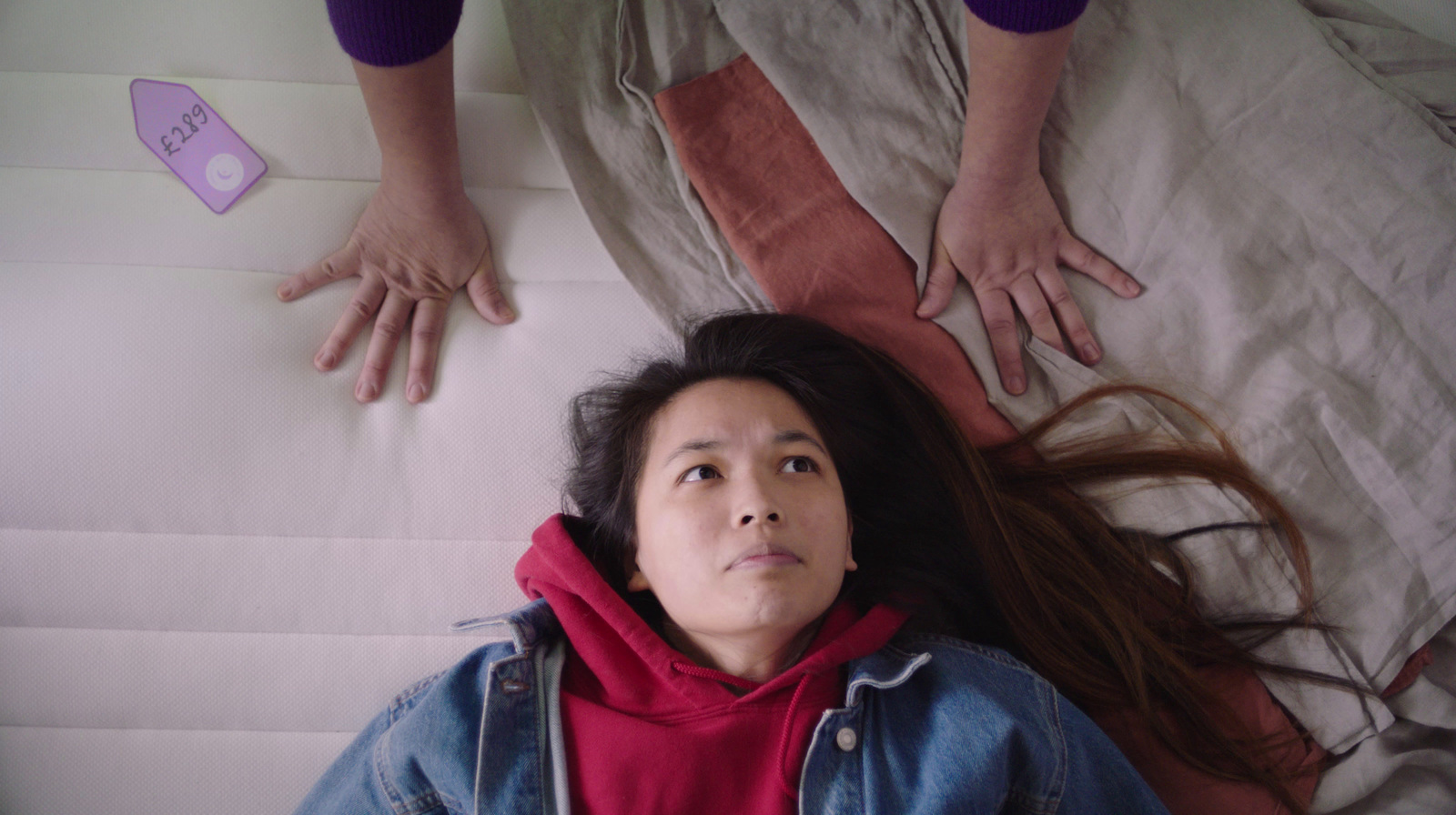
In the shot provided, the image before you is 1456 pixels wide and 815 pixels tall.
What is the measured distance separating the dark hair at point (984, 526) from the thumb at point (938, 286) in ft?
0.31

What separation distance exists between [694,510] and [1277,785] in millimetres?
729

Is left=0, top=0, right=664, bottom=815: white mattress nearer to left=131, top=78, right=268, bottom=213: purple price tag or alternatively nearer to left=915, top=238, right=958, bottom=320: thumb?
left=131, top=78, right=268, bottom=213: purple price tag

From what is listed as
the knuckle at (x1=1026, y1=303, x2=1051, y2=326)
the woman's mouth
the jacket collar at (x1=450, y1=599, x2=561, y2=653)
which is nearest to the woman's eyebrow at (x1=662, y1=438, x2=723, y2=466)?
the woman's mouth

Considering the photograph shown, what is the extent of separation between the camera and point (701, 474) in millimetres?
904

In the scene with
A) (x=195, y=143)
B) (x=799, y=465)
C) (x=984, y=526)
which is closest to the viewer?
(x=799, y=465)

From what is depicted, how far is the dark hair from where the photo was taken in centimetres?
101

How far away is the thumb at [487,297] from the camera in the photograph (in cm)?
115

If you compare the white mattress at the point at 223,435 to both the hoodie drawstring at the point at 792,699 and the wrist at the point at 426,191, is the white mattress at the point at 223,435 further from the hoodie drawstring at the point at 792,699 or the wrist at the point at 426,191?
the hoodie drawstring at the point at 792,699

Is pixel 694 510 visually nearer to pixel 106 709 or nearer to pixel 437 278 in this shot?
pixel 437 278

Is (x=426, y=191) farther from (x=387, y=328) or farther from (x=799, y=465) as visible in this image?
(x=799, y=465)

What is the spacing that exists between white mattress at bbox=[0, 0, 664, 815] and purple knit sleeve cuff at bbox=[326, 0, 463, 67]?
24 centimetres

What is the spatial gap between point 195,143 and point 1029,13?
1.07 meters

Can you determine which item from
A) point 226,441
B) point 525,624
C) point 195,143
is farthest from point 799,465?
point 195,143

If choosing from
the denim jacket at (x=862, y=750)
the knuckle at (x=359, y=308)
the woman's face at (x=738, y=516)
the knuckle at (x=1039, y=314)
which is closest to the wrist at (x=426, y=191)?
Result: the knuckle at (x=359, y=308)
